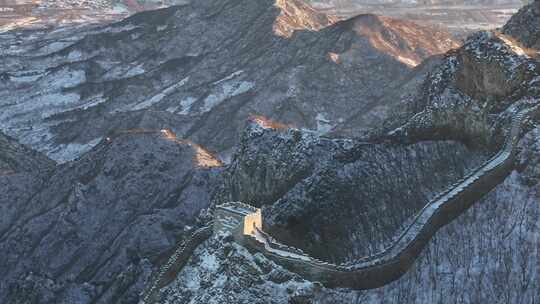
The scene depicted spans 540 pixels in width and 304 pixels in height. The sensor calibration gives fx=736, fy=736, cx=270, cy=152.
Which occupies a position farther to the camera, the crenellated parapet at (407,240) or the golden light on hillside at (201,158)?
the golden light on hillside at (201,158)

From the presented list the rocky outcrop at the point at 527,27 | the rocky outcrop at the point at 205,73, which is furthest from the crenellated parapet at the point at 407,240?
the rocky outcrop at the point at 205,73

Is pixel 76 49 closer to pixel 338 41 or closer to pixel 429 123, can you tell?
pixel 338 41

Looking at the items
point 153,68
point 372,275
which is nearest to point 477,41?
point 372,275

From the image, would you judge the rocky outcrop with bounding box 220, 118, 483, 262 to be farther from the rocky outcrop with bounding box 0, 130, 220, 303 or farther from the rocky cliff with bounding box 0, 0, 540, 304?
the rocky outcrop with bounding box 0, 130, 220, 303

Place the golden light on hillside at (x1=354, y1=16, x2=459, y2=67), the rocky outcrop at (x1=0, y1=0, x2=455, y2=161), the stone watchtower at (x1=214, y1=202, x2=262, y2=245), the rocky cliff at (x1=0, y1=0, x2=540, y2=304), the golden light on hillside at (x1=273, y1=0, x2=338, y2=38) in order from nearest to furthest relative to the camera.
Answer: the rocky cliff at (x1=0, y1=0, x2=540, y2=304)
the stone watchtower at (x1=214, y1=202, x2=262, y2=245)
the rocky outcrop at (x1=0, y1=0, x2=455, y2=161)
the golden light on hillside at (x1=354, y1=16, x2=459, y2=67)
the golden light on hillside at (x1=273, y1=0, x2=338, y2=38)

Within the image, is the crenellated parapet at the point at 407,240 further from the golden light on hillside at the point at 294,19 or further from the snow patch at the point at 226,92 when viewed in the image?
the golden light on hillside at the point at 294,19

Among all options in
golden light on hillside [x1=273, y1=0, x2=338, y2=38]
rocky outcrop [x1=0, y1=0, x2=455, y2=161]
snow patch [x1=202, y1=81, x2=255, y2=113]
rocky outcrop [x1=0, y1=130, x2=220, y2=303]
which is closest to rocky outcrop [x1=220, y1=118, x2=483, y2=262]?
rocky outcrop [x1=0, y1=130, x2=220, y2=303]

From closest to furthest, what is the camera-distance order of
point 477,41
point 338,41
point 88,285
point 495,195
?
point 495,195 → point 477,41 → point 88,285 → point 338,41
